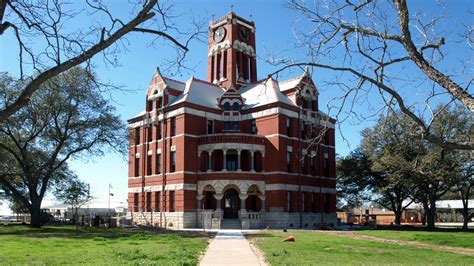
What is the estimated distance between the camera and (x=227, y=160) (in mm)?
49750

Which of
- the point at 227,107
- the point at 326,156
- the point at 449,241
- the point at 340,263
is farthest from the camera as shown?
the point at 326,156

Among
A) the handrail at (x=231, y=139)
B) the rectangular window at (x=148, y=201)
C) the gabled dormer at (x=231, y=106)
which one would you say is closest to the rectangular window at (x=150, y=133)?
the rectangular window at (x=148, y=201)

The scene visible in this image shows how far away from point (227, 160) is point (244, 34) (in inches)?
700

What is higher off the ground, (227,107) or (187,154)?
(227,107)

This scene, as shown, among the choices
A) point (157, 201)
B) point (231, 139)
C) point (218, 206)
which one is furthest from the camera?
point (157, 201)

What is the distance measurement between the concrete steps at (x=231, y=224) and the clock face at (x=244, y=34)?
77.7 ft

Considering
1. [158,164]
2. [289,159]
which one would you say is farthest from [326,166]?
[158,164]

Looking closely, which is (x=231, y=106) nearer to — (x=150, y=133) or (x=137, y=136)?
(x=150, y=133)

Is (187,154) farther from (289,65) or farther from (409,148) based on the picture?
Result: (289,65)

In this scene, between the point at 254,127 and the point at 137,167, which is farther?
the point at 137,167

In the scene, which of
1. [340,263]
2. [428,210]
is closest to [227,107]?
[428,210]

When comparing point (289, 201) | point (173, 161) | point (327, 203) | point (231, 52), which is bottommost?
point (327, 203)

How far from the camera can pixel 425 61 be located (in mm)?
10617

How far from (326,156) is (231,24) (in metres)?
18.8
